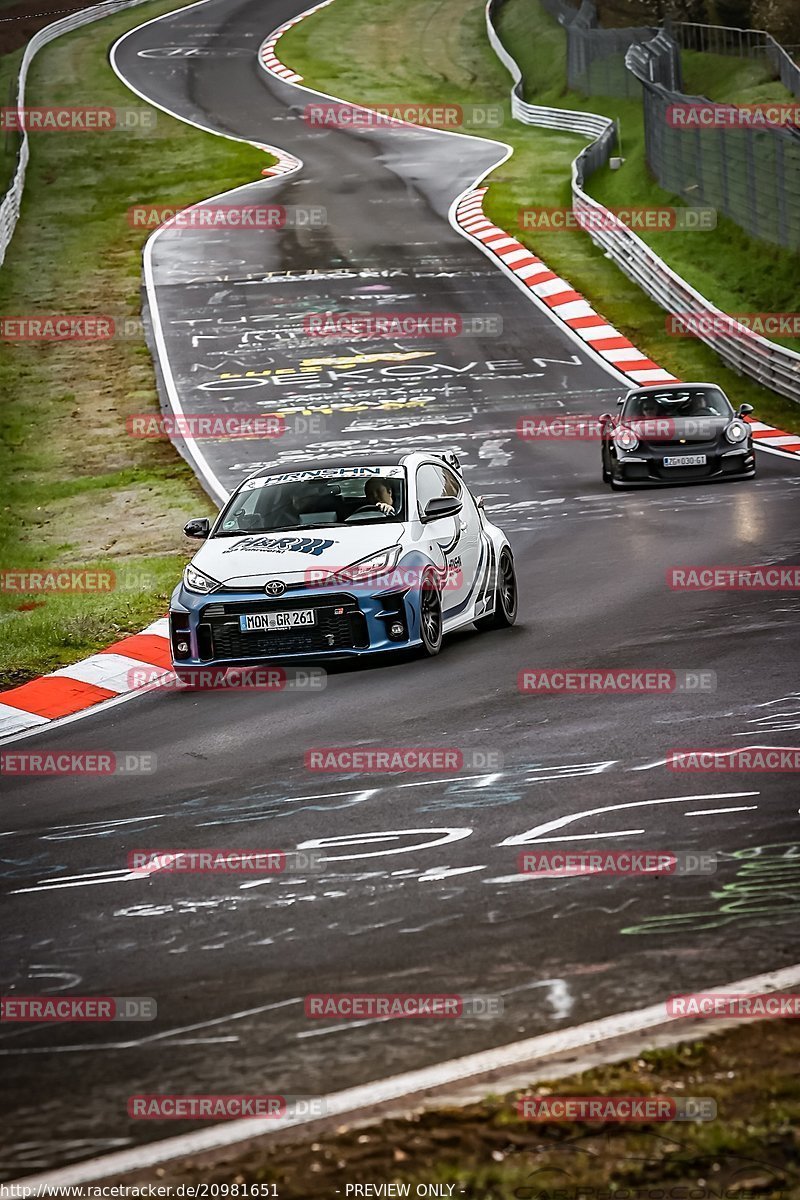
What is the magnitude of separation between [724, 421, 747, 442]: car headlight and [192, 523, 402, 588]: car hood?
9.38 m

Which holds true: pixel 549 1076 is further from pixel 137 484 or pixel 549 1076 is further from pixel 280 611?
pixel 137 484

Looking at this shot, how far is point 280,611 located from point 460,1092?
7447 mm

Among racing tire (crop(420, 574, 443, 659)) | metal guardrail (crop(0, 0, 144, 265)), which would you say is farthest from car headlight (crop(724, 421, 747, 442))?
metal guardrail (crop(0, 0, 144, 265))

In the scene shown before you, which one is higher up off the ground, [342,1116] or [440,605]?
[342,1116]

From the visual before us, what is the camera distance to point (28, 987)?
610 centimetres

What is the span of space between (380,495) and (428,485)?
55cm

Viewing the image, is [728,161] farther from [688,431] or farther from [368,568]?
[368,568]

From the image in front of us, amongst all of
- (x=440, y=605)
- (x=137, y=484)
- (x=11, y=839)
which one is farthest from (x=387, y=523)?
(x=137, y=484)
